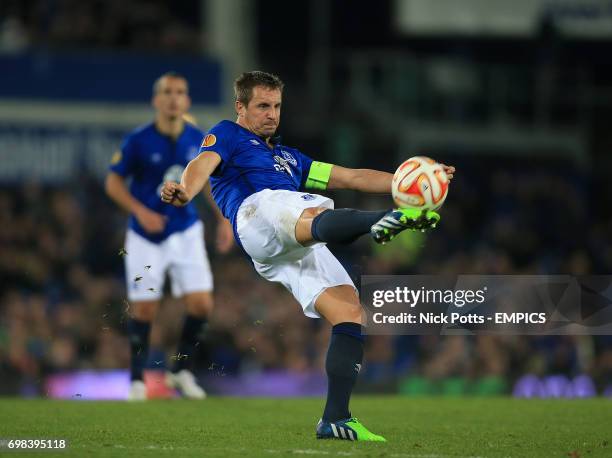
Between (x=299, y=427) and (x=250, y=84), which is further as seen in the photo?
(x=299, y=427)

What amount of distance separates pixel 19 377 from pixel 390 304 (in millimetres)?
4815

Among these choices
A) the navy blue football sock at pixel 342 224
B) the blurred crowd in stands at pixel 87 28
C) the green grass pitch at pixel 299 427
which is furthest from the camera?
the blurred crowd in stands at pixel 87 28

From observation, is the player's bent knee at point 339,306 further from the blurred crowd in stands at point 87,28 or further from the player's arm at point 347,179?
the blurred crowd in stands at point 87,28

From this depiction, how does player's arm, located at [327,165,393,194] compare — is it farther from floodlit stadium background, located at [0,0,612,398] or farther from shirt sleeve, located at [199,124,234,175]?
floodlit stadium background, located at [0,0,612,398]

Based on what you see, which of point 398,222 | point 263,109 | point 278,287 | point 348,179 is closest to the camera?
point 398,222

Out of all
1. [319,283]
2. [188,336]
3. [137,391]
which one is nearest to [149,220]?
[188,336]

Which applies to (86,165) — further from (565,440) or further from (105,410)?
(565,440)

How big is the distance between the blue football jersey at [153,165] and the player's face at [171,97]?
0.21 meters

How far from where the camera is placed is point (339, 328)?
7.46 meters

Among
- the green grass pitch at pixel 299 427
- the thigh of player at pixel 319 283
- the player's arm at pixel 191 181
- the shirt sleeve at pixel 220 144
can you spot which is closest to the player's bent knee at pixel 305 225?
the thigh of player at pixel 319 283

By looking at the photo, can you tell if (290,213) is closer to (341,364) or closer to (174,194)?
(174,194)

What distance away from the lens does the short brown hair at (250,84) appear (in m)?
7.83

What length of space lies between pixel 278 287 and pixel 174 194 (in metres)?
11.0

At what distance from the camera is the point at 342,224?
6883 millimetres
